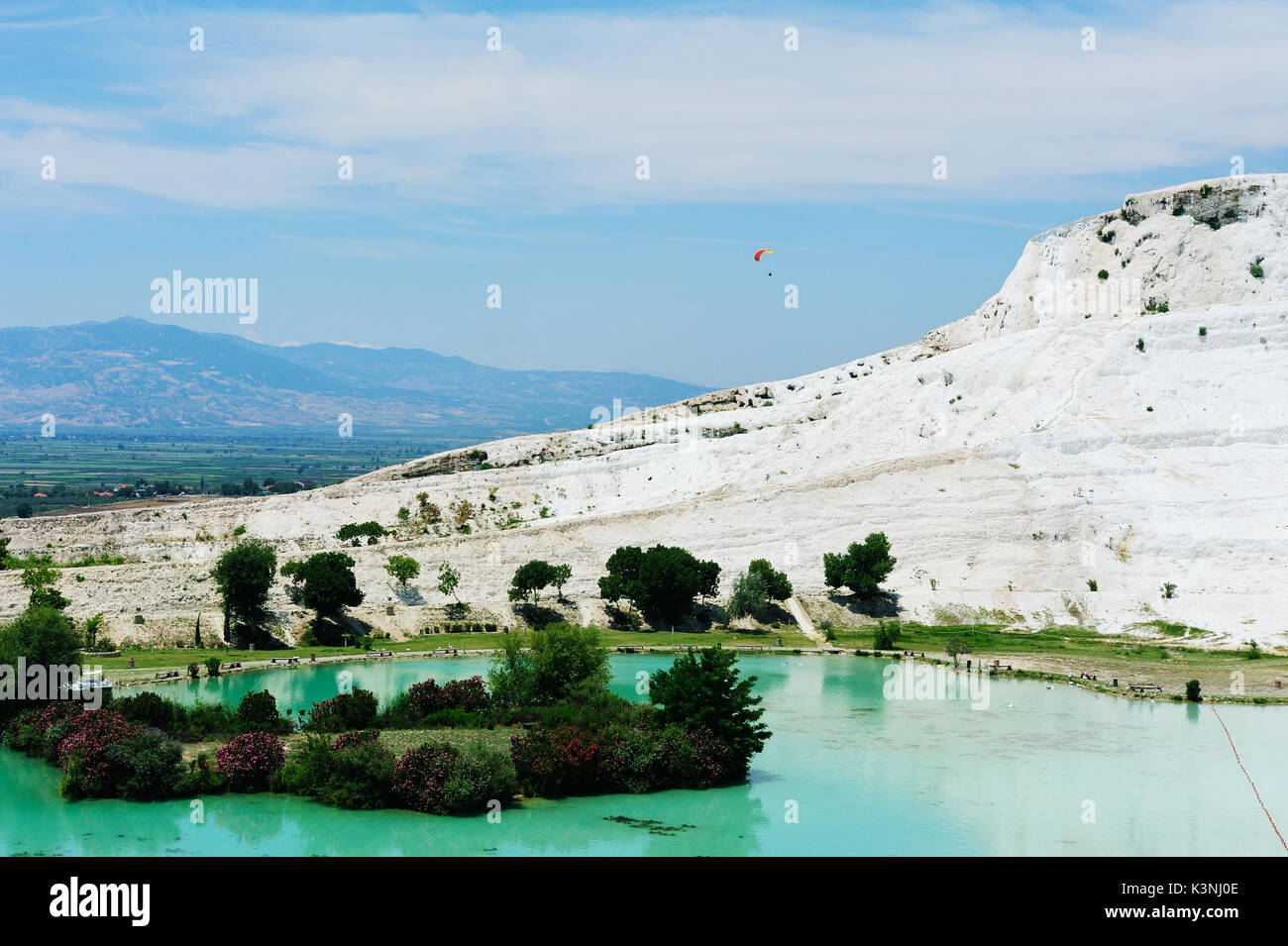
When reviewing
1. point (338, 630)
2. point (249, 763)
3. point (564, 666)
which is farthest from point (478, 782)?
point (338, 630)

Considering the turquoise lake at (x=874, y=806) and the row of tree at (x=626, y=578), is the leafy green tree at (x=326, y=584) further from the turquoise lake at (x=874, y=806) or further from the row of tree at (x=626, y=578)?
the turquoise lake at (x=874, y=806)

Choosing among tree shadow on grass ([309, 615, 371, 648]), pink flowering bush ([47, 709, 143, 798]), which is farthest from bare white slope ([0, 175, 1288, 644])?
pink flowering bush ([47, 709, 143, 798])

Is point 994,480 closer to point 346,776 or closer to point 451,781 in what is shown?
point 451,781

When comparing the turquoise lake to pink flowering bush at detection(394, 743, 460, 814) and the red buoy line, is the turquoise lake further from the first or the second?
pink flowering bush at detection(394, 743, 460, 814)

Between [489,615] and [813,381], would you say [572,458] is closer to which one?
[813,381]

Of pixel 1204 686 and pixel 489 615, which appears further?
pixel 489 615
